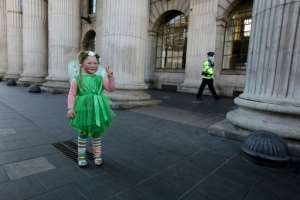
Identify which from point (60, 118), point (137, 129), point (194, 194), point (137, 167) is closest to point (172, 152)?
point (137, 167)

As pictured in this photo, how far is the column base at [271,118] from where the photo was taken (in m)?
2.93

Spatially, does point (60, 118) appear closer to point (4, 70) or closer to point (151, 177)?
point (151, 177)

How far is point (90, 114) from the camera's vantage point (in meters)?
2.29

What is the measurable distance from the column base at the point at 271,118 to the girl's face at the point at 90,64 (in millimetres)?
2642

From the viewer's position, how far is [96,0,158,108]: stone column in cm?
622

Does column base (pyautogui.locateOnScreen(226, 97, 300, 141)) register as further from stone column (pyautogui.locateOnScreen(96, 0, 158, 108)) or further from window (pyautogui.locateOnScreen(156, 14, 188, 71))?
window (pyautogui.locateOnScreen(156, 14, 188, 71))

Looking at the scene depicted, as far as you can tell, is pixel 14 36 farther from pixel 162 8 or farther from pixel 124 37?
pixel 124 37

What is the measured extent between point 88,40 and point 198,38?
12.0 m

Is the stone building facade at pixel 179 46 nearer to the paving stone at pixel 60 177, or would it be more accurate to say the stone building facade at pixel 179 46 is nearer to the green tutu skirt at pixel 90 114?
the green tutu skirt at pixel 90 114

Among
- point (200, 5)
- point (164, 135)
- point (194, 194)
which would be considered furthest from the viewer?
point (200, 5)

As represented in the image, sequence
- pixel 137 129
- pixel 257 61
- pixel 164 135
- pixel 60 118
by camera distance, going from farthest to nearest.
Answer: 1. pixel 60 118
2. pixel 137 129
3. pixel 164 135
4. pixel 257 61

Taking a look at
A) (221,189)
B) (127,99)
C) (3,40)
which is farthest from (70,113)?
(3,40)

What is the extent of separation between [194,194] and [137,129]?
2.24 m

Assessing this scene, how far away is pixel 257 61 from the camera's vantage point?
11.0 feet
